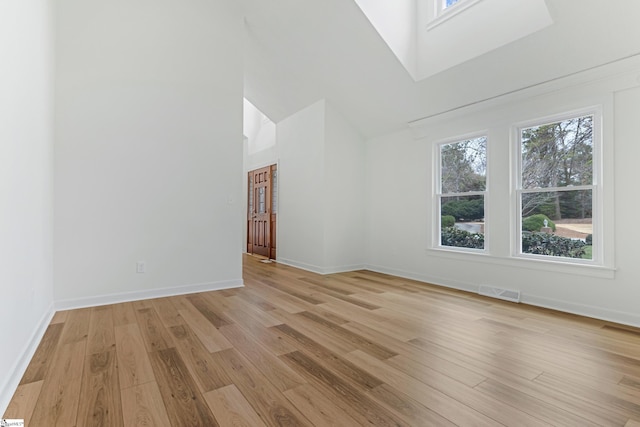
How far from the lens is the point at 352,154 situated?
209 inches

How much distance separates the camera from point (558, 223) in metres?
3.24

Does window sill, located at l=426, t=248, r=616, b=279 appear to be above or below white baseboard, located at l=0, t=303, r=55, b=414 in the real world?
above

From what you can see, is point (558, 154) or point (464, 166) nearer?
point (558, 154)

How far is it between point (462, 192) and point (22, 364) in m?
4.48

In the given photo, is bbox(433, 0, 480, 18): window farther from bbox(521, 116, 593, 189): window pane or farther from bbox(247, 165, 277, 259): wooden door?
bbox(247, 165, 277, 259): wooden door

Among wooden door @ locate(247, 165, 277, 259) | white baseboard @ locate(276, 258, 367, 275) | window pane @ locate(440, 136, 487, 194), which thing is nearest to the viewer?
window pane @ locate(440, 136, 487, 194)

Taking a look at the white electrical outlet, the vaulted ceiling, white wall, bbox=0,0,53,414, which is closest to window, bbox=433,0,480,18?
the vaulted ceiling

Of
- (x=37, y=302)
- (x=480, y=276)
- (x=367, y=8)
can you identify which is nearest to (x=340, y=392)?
(x=37, y=302)

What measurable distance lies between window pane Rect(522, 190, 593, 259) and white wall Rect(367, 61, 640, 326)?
172 mm

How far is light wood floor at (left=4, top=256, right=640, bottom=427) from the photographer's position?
1.47 m

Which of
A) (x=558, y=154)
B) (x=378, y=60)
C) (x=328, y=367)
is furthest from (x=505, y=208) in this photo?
(x=328, y=367)

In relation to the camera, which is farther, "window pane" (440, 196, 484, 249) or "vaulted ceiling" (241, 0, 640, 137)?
"window pane" (440, 196, 484, 249)

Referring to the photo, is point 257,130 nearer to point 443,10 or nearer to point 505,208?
point 443,10

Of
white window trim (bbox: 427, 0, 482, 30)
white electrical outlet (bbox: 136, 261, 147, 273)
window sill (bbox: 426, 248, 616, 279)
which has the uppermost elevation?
white window trim (bbox: 427, 0, 482, 30)
